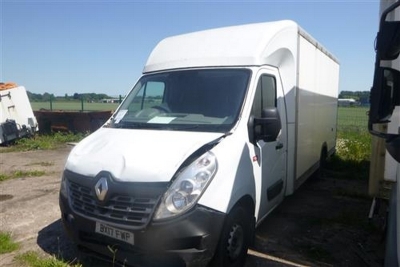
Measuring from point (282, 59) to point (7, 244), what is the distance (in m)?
4.46

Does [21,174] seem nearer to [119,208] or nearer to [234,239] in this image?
[119,208]

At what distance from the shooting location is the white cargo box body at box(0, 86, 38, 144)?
13.0m

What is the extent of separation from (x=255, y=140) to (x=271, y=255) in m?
1.48

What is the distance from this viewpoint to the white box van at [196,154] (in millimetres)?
2912

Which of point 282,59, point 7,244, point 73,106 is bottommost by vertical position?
point 7,244

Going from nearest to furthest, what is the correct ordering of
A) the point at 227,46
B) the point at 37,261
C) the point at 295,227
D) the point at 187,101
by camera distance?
1. the point at 37,261
2. the point at 187,101
3. the point at 227,46
4. the point at 295,227

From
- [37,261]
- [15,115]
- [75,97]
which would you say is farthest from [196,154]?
[75,97]

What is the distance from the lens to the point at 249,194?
11.7 feet

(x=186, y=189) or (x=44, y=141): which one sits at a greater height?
(x=186, y=189)

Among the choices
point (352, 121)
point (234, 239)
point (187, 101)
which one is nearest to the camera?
point (234, 239)

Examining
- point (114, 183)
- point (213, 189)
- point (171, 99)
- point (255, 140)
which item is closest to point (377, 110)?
point (213, 189)

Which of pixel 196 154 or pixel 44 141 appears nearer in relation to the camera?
pixel 196 154

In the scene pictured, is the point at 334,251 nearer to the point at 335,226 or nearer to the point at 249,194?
the point at 335,226

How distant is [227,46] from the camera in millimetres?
4250
